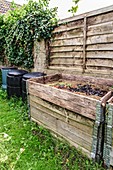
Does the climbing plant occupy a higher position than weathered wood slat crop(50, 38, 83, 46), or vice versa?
the climbing plant

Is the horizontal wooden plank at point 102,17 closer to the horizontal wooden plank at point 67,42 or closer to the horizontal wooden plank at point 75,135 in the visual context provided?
the horizontal wooden plank at point 67,42

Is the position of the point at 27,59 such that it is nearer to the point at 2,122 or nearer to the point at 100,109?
the point at 2,122

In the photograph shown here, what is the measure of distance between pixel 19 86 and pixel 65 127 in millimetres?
2008

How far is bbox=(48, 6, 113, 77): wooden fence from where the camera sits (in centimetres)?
242

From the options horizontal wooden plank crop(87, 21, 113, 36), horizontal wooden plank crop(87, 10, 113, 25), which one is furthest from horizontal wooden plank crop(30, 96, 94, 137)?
horizontal wooden plank crop(87, 10, 113, 25)

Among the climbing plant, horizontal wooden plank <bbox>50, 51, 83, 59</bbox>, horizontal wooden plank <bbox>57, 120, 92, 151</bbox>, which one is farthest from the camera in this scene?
the climbing plant

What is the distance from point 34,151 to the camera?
2.13 m

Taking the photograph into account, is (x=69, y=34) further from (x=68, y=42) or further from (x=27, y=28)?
(x=27, y=28)

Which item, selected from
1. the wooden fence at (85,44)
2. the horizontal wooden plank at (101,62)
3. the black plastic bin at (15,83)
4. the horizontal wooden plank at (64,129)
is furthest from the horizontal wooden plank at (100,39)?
the black plastic bin at (15,83)

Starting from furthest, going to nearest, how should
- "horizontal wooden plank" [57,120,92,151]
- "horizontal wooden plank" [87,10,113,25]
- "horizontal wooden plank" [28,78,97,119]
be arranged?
"horizontal wooden plank" [87,10,113,25] < "horizontal wooden plank" [57,120,92,151] < "horizontal wooden plank" [28,78,97,119]

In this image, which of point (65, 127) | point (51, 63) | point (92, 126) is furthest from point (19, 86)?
point (92, 126)

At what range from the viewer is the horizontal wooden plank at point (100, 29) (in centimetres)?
234

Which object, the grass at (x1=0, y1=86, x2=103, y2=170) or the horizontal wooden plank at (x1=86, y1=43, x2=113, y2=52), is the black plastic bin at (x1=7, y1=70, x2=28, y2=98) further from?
the horizontal wooden plank at (x1=86, y1=43, x2=113, y2=52)

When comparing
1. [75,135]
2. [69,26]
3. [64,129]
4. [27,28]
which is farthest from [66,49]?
[75,135]
